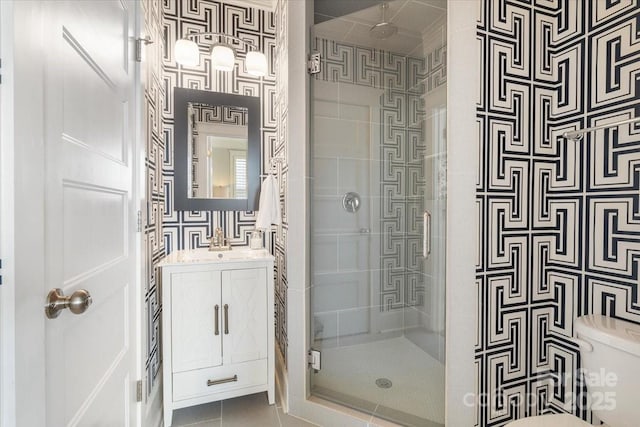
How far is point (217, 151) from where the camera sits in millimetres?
2125

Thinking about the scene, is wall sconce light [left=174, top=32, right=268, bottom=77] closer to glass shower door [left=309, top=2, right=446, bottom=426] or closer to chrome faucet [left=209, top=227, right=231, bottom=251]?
glass shower door [left=309, top=2, right=446, bottom=426]

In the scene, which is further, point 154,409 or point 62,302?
point 154,409

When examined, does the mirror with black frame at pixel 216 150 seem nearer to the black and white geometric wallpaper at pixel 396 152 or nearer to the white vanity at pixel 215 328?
the white vanity at pixel 215 328

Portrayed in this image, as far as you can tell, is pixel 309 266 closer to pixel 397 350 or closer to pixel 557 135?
pixel 397 350

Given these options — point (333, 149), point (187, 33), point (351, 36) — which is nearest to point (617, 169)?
point (333, 149)

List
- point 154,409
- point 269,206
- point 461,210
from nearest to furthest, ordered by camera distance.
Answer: point 461,210, point 154,409, point 269,206

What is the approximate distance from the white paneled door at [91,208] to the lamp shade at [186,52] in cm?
62

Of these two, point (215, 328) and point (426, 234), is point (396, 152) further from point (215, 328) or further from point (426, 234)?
point (215, 328)

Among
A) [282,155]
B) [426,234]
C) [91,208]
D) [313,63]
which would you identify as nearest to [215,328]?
[91,208]

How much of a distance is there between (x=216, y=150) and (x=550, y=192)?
203 cm

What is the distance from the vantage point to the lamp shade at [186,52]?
192 cm

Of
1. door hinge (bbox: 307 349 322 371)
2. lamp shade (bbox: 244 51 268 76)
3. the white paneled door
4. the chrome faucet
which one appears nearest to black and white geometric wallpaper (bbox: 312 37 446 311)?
door hinge (bbox: 307 349 322 371)

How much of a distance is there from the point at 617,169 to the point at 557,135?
285 millimetres

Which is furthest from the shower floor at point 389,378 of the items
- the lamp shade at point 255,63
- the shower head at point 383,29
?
the lamp shade at point 255,63
